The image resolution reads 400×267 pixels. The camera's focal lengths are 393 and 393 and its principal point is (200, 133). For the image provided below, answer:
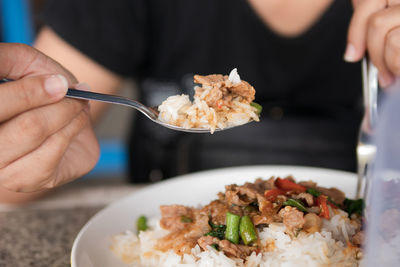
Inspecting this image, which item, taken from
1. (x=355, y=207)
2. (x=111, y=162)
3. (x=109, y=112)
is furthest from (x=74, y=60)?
(x=109, y=112)

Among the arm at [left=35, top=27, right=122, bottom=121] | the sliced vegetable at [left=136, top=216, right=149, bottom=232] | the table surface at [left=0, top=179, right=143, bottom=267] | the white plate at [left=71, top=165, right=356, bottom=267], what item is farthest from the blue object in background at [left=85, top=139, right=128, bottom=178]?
the sliced vegetable at [left=136, top=216, right=149, bottom=232]

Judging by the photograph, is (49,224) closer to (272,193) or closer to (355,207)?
(272,193)

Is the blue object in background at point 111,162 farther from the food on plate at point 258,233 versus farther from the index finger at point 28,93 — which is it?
the index finger at point 28,93

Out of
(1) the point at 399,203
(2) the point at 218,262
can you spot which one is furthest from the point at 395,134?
(2) the point at 218,262

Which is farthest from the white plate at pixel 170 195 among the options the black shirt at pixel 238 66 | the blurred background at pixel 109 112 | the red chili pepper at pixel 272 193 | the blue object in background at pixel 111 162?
the blue object in background at pixel 111 162

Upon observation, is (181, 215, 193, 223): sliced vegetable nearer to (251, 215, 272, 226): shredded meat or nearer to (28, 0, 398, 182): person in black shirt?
(251, 215, 272, 226): shredded meat

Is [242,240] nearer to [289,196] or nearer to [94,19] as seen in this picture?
[289,196]
